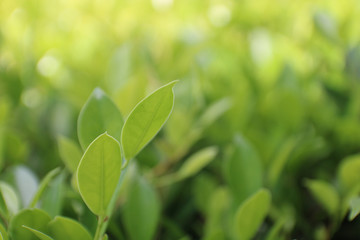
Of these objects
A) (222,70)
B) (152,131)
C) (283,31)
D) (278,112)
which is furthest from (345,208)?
(283,31)

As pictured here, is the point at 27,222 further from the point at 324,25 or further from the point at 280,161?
the point at 324,25

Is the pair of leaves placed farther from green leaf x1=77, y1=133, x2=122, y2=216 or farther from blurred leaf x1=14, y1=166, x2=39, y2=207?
blurred leaf x1=14, y1=166, x2=39, y2=207

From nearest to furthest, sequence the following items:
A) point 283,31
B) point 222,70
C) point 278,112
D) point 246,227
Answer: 1. point 246,227
2. point 278,112
3. point 222,70
4. point 283,31

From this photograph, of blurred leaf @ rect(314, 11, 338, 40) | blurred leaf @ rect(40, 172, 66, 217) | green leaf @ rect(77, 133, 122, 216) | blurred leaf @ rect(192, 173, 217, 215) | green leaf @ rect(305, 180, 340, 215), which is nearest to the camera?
green leaf @ rect(77, 133, 122, 216)

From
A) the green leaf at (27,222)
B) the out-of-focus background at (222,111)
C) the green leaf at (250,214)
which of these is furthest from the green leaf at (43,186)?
the green leaf at (250,214)

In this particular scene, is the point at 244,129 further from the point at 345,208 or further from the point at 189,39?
the point at 189,39

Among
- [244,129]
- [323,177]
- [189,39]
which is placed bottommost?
[323,177]

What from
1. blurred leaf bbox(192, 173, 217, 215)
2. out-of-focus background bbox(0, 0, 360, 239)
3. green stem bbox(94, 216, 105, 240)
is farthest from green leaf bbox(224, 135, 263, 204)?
green stem bbox(94, 216, 105, 240)
